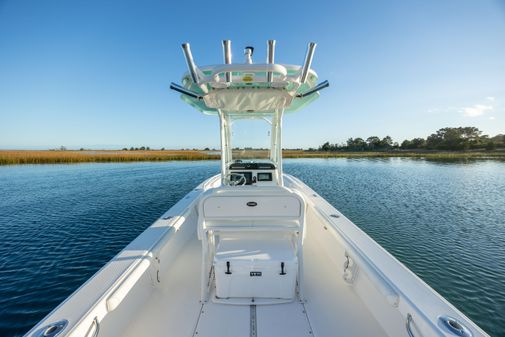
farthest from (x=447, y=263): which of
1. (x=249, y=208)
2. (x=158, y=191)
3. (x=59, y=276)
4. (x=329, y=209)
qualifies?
(x=158, y=191)

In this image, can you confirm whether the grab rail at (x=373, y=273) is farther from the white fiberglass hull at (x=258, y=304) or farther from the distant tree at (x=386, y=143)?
the distant tree at (x=386, y=143)

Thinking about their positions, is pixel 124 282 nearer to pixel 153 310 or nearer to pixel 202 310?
pixel 153 310

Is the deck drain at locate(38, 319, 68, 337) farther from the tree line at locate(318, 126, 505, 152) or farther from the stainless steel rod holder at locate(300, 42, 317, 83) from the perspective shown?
the tree line at locate(318, 126, 505, 152)

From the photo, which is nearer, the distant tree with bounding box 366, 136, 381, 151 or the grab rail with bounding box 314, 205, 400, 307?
the grab rail with bounding box 314, 205, 400, 307

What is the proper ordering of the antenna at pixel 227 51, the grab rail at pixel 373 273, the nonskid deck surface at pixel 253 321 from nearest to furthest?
the grab rail at pixel 373 273, the nonskid deck surface at pixel 253 321, the antenna at pixel 227 51

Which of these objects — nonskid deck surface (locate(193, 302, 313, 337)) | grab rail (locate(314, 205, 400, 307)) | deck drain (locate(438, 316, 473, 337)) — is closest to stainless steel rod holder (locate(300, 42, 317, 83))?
grab rail (locate(314, 205, 400, 307))

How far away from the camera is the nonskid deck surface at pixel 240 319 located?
1.89 m

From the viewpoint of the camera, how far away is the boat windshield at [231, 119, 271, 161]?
5.57m

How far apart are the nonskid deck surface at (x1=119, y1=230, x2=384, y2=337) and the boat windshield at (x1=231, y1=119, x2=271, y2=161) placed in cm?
400

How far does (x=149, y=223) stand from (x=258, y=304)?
560cm

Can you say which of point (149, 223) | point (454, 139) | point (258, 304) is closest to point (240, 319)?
point (258, 304)

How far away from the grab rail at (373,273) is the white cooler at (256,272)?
0.64 m

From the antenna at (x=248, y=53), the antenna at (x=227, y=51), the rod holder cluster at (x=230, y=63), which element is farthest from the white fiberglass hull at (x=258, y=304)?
the antenna at (x=248, y=53)

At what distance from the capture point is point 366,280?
7.33 ft
